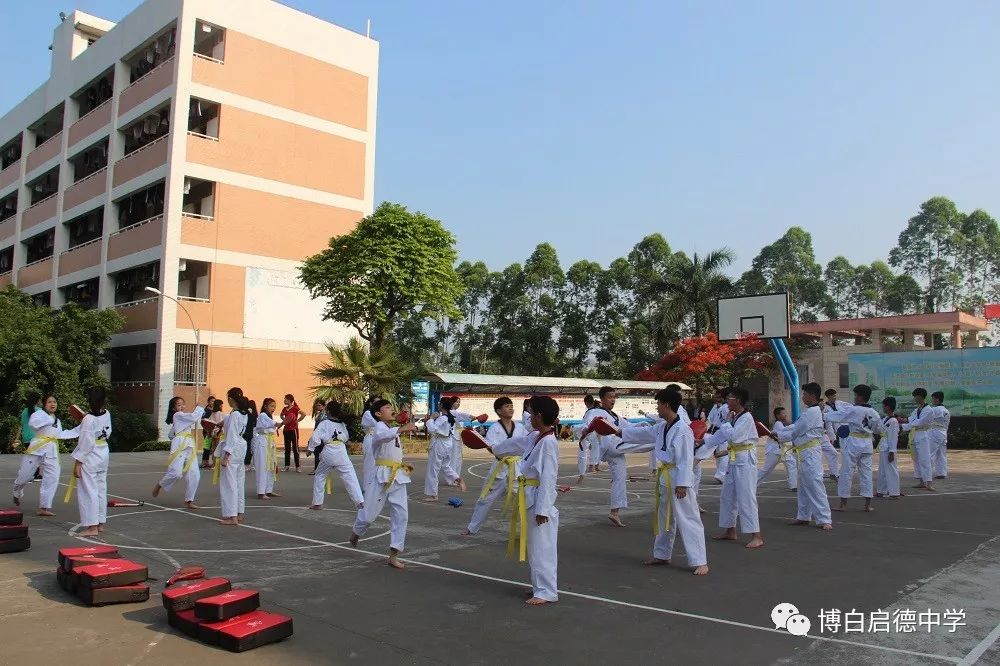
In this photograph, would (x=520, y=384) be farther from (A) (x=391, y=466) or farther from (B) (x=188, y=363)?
(A) (x=391, y=466)

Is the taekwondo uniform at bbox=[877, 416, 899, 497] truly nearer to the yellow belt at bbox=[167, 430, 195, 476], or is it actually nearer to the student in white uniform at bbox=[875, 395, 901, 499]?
the student in white uniform at bbox=[875, 395, 901, 499]

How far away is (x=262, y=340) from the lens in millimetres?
32719

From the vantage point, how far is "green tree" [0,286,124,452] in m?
27.3

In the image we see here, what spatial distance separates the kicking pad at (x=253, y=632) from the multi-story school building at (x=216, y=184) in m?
27.3

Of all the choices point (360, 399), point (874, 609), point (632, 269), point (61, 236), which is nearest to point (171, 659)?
point (874, 609)

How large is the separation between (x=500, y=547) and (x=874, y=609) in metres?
4.06

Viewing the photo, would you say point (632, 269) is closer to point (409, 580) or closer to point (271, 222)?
point (271, 222)

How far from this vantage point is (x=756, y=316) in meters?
25.3

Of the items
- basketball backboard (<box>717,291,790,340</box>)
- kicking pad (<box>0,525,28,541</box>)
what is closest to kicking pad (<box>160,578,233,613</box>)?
kicking pad (<box>0,525,28,541</box>)

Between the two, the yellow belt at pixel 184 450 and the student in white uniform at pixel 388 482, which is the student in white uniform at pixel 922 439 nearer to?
the student in white uniform at pixel 388 482

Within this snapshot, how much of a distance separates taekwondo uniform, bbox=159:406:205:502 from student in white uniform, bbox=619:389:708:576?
7.55m

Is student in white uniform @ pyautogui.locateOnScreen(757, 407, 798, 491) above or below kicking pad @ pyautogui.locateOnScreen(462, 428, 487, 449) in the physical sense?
below

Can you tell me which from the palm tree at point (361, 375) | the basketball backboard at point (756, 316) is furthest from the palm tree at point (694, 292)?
the palm tree at point (361, 375)

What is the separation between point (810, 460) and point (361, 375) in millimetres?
16543
